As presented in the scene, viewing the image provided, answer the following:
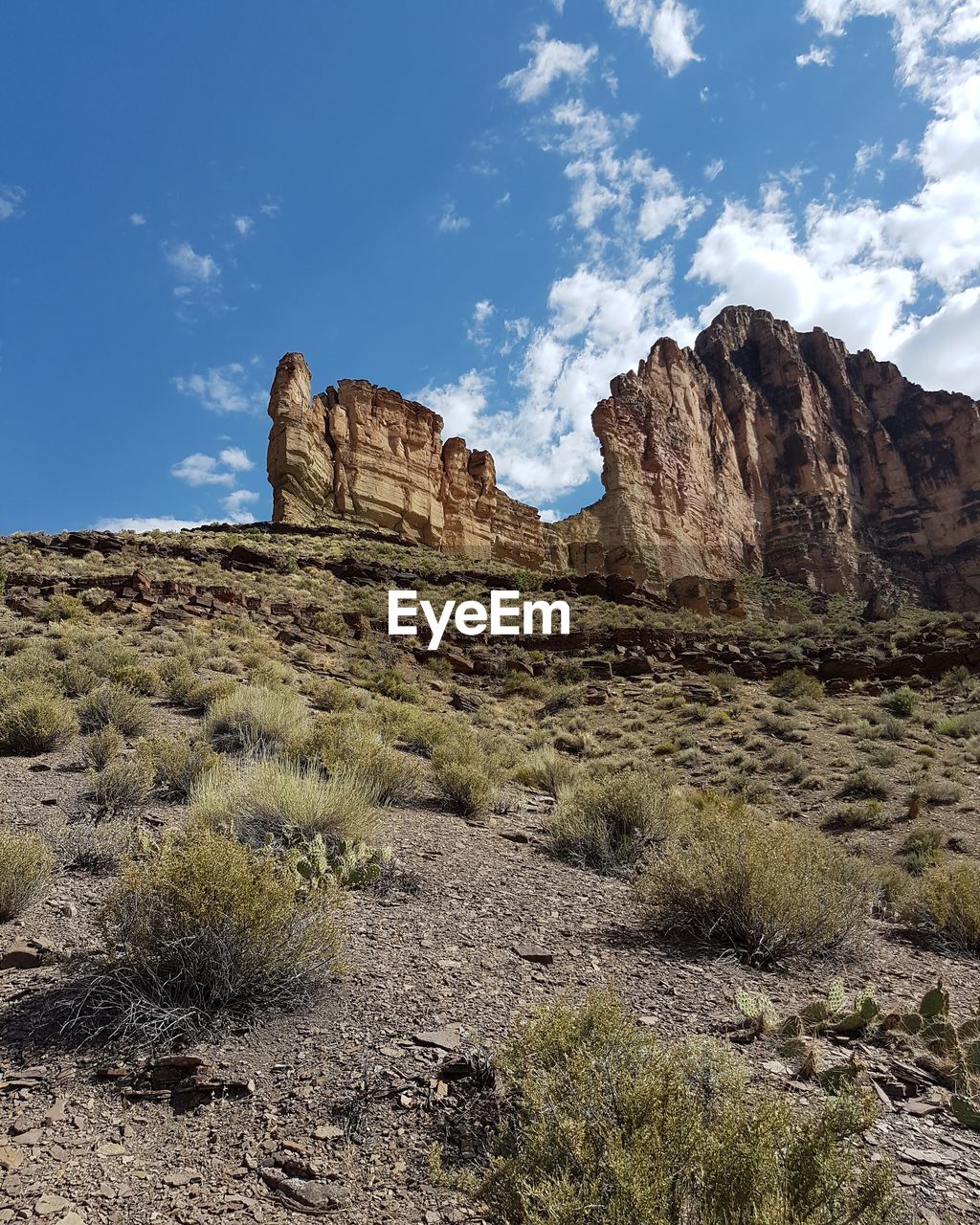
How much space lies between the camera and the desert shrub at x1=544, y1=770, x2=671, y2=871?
6.84 m

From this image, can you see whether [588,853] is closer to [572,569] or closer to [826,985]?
[826,985]

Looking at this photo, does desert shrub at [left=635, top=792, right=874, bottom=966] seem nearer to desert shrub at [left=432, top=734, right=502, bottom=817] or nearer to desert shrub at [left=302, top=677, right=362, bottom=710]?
desert shrub at [left=432, top=734, right=502, bottom=817]

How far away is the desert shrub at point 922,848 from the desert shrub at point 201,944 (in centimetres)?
792

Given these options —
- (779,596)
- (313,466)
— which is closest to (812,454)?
(779,596)

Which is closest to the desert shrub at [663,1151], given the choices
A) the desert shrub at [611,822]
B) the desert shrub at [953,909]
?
the desert shrub at [953,909]

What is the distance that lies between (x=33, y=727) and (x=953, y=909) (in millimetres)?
9492

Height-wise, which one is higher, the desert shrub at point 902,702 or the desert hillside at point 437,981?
the desert shrub at point 902,702

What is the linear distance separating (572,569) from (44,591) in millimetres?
42629

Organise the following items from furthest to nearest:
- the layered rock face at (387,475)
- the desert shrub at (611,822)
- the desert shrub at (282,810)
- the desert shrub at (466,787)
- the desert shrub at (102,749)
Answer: the layered rock face at (387,475) < the desert shrub at (466,787) < the desert shrub at (102,749) < the desert shrub at (611,822) < the desert shrub at (282,810)

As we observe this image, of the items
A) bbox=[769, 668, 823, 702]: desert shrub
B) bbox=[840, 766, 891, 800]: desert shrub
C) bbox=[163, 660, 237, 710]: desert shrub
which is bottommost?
bbox=[840, 766, 891, 800]: desert shrub

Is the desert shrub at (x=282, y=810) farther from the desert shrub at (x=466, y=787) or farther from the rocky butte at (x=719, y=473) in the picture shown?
the rocky butte at (x=719, y=473)

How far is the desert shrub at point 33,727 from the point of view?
811 cm

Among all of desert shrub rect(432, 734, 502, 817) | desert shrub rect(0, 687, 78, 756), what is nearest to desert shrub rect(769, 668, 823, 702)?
desert shrub rect(432, 734, 502, 817)

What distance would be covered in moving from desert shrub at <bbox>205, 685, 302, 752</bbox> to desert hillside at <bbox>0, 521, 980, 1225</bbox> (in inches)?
2.1
